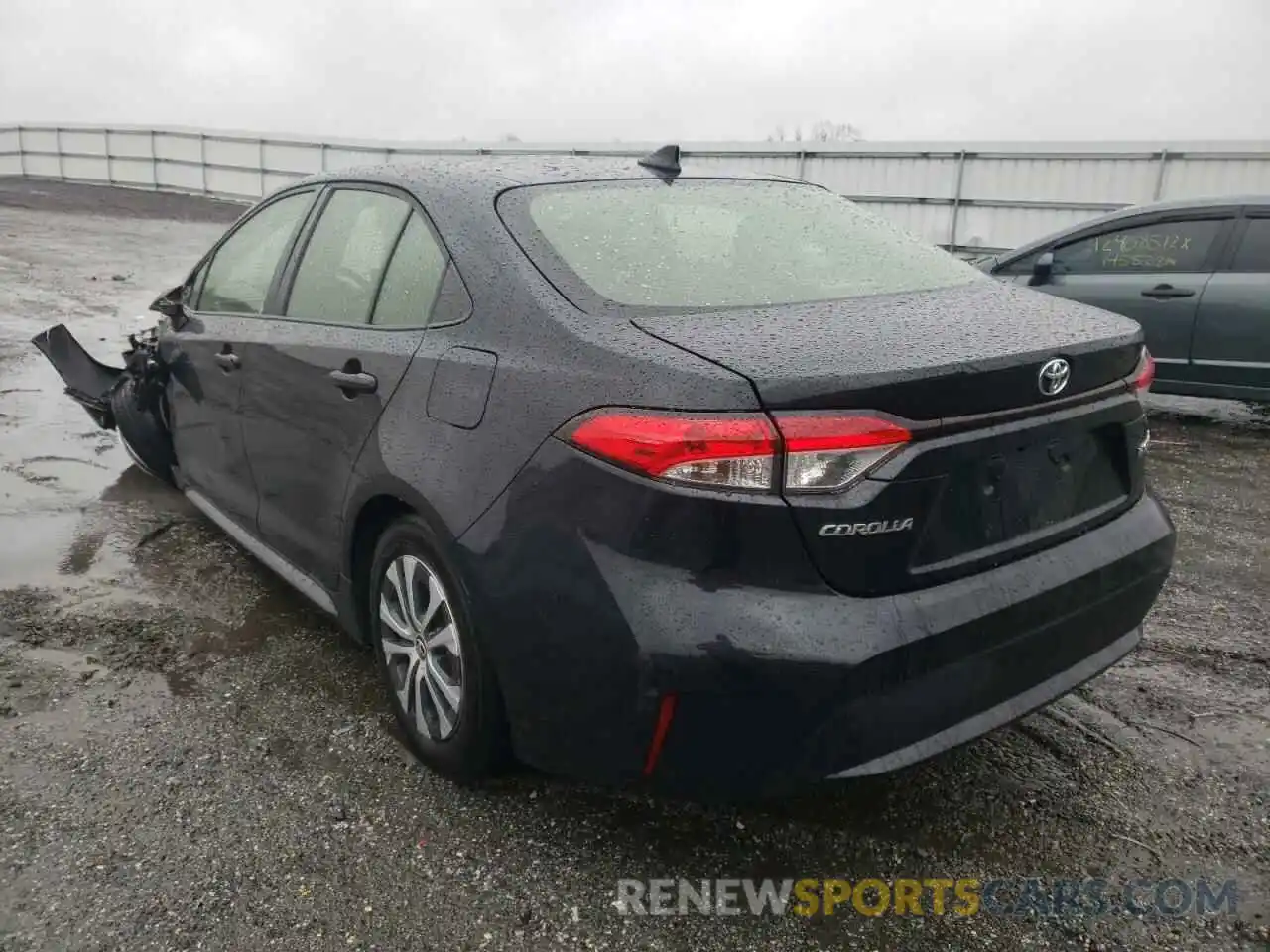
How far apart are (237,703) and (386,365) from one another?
1.24 m

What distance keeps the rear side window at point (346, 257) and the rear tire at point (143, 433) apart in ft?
5.45

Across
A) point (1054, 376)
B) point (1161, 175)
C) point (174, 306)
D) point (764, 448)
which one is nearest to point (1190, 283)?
point (1054, 376)

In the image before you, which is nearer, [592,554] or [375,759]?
[592,554]

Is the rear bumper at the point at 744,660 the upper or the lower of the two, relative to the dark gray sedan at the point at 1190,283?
lower

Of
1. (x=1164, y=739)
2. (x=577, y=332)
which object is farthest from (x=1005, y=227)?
(x=577, y=332)

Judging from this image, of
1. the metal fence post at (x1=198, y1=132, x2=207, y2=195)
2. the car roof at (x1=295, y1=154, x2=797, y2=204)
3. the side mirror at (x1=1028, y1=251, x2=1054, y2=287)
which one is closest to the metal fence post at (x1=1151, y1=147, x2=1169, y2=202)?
the side mirror at (x1=1028, y1=251, x2=1054, y2=287)

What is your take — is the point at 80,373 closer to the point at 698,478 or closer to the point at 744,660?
the point at 698,478

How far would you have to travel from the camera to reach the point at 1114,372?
8.15 ft

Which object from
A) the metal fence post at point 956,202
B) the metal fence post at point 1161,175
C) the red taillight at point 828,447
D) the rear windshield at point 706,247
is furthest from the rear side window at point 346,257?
the metal fence post at point 956,202

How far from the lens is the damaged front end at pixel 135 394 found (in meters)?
4.54

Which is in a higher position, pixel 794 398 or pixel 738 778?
pixel 794 398

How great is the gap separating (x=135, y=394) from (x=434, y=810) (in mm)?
3061

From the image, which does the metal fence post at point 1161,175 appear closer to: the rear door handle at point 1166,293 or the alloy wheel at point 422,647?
the rear door handle at point 1166,293

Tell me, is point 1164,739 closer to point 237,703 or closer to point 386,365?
point 386,365
